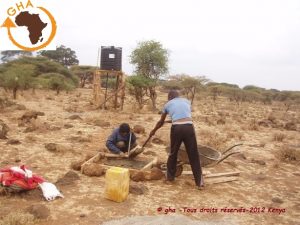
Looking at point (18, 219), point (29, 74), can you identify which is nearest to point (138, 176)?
point (18, 219)

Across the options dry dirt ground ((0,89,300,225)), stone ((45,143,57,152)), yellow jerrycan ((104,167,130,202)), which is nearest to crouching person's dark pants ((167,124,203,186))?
dry dirt ground ((0,89,300,225))

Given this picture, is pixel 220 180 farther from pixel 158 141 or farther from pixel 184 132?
pixel 158 141

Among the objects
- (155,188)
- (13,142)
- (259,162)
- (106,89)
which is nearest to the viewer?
(155,188)

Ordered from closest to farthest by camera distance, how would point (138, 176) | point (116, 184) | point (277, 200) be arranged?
point (116, 184), point (277, 200), point (138, 176)

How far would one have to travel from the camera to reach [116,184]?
5.42 m

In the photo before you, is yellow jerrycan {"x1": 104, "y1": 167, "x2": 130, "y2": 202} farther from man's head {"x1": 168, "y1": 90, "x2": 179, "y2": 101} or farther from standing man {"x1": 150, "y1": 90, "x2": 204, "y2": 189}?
man's head {"x1": 168, "y1": 90, "x2": 179, "y2": 101}

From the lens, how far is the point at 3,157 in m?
7.55

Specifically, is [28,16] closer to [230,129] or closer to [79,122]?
[79,122]

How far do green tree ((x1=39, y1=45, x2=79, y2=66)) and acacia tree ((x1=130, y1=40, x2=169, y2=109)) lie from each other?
29.4 metres

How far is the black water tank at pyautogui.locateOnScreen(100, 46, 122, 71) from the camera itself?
685 inches

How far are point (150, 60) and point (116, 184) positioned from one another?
1649cm

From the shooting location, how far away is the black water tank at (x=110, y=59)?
17406 millimetres

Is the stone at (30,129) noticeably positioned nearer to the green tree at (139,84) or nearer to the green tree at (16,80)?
the green tree at (139,84)

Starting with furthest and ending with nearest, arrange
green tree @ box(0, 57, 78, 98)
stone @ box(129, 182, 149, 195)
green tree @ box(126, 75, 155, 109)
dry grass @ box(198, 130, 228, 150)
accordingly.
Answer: green tree @ box(0, 57, 78, 98) < green tree @ box(126, 75, 155, 109) < dry grass @ box(198, 130, 228, 150) < stone @ box(129, 182, 149, 195)
